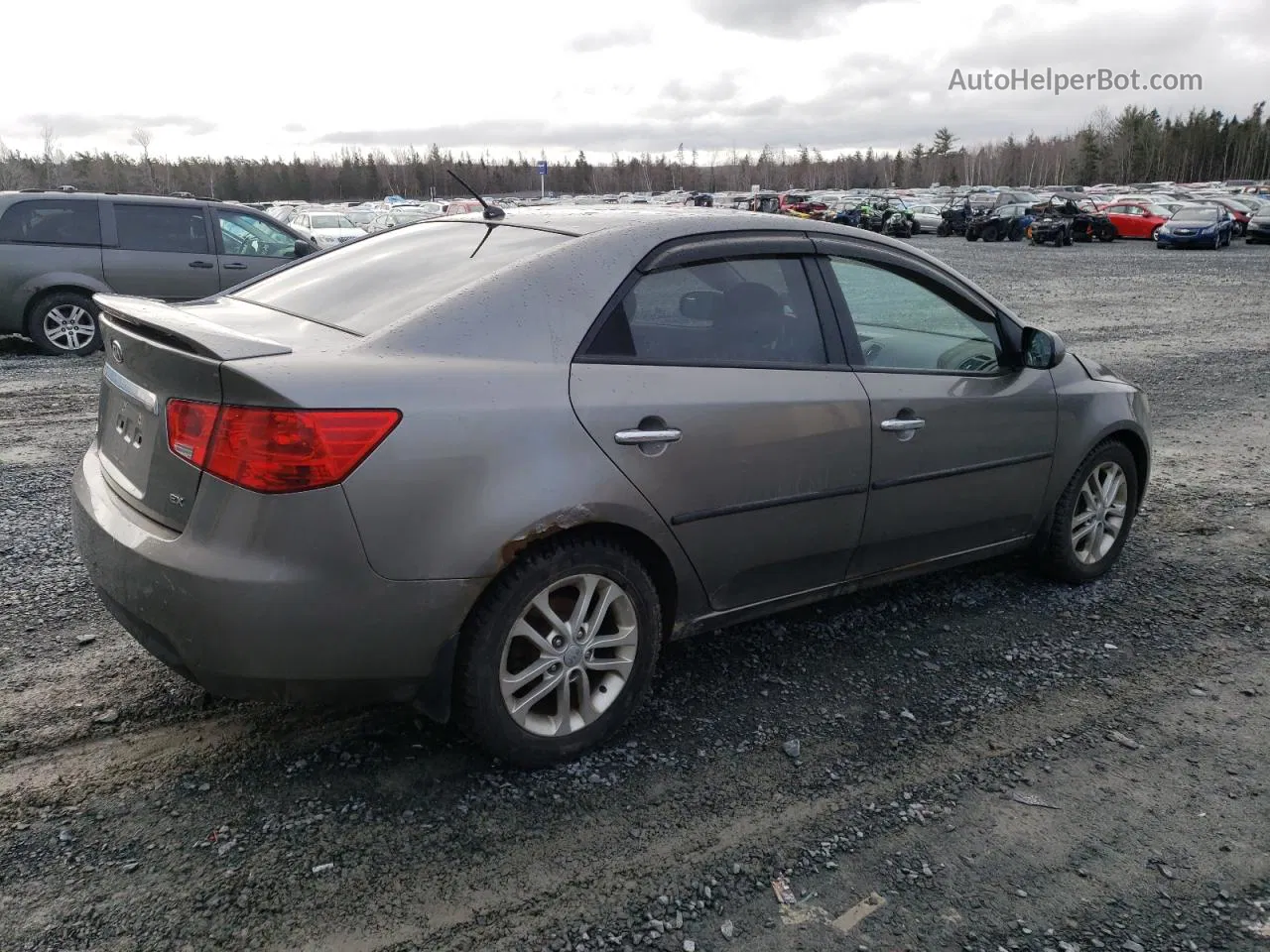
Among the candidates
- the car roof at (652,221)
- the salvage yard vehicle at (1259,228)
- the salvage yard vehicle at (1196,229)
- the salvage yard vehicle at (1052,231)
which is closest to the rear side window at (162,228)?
the car roof at (652,221)

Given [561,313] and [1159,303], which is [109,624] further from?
[1159,303]

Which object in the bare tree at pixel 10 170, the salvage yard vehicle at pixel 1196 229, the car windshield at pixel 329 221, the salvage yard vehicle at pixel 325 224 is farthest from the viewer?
the bare tree at pixel 10 170

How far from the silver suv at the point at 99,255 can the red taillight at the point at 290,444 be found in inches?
329

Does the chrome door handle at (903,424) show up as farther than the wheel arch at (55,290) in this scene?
No

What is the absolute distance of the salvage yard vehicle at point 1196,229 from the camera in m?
32.2

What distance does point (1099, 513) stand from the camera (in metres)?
4.66

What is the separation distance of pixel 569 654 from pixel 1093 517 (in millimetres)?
2868

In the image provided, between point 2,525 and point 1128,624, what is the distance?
5400 millimetres

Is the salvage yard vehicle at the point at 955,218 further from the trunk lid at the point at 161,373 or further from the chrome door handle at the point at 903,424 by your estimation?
the trunk lid at the point at 161,373

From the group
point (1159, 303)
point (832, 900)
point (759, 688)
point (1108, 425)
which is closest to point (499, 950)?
point (832, 900)

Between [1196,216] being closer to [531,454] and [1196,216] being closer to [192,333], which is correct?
[531,454]

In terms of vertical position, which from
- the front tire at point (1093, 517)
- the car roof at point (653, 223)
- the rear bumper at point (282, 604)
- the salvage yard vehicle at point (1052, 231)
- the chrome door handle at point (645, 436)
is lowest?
the front tire at point (1093, 517)

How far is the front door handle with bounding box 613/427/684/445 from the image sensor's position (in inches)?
116

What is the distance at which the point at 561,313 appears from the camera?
3.00 m
